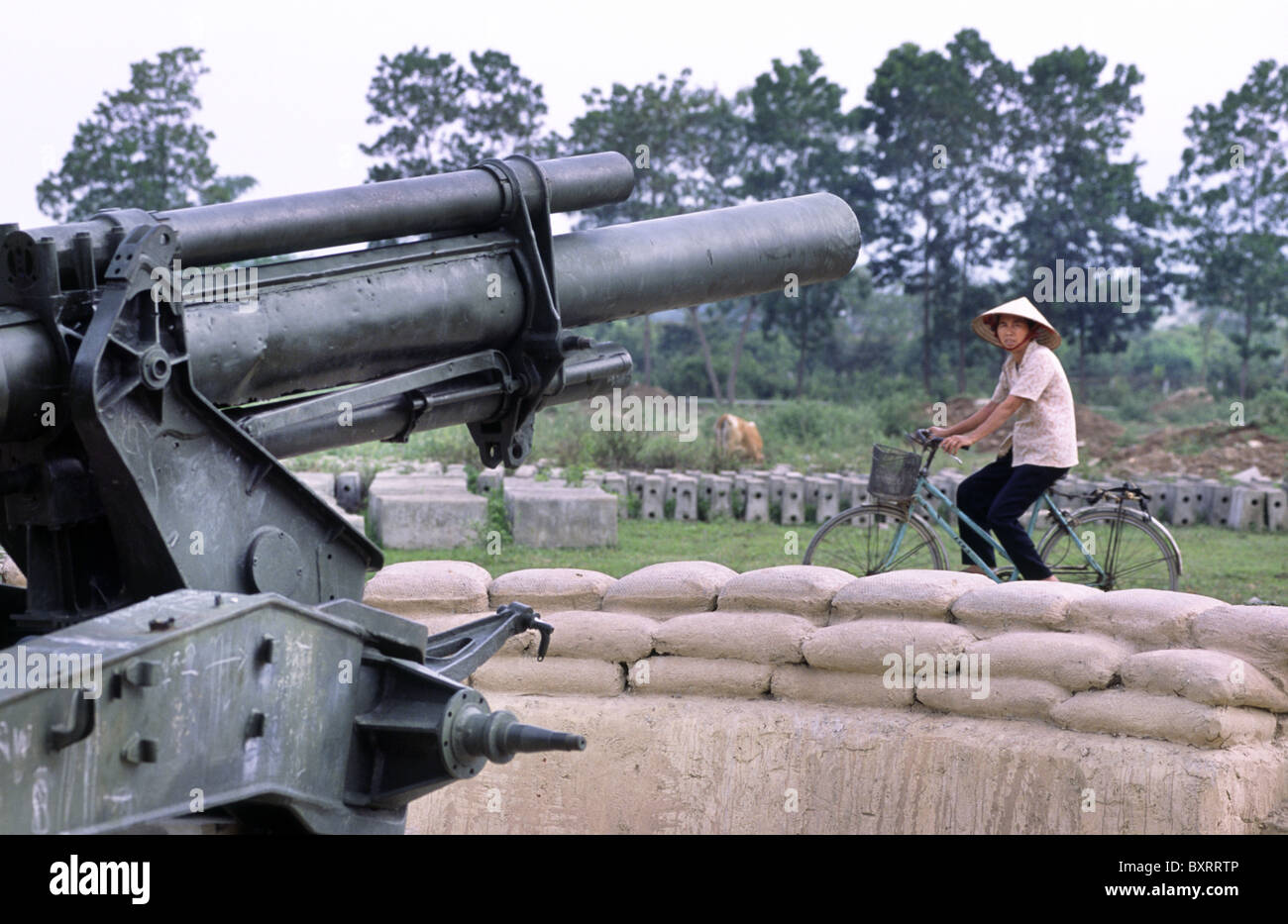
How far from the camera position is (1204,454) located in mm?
18531

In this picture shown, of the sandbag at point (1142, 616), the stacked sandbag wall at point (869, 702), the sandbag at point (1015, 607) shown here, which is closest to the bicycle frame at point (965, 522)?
the stacked sandbag wall at point (869, 702)

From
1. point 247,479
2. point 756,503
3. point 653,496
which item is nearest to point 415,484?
point 653,496

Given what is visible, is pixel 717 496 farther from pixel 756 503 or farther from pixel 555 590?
pixel 555 590

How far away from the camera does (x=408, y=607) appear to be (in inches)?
208

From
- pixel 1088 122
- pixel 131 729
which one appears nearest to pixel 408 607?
pixel 131 729

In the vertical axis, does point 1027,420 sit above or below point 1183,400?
below

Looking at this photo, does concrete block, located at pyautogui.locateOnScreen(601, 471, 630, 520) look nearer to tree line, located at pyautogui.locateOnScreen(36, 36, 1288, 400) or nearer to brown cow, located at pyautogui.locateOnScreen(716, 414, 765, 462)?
brown cow, located at pyautogui.locateOnScreen(716, 414, 765, 462)

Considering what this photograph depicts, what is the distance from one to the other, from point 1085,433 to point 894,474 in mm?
16486

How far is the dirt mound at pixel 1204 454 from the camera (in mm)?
17469

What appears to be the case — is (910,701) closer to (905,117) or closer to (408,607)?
(408,607)

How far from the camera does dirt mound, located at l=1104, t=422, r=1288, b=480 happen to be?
17.5m

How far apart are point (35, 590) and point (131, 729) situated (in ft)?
2.17

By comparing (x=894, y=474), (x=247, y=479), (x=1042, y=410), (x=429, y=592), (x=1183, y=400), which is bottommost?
(x=429, y=592)

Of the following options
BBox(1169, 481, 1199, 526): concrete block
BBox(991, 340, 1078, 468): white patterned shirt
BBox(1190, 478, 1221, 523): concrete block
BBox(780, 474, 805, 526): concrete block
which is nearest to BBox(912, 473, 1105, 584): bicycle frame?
BBox(991, 340, 1078, 468): white patterned shirt
